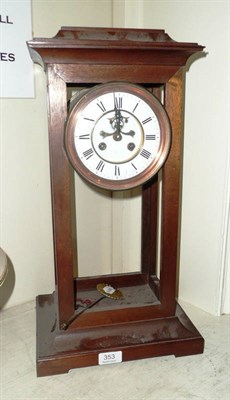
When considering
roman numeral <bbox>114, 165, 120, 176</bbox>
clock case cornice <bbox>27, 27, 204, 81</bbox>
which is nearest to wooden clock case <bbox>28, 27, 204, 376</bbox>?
clock case cornice <bbox>27, 27, 204, 81</bbox>

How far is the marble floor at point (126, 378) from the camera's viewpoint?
0.99 meters

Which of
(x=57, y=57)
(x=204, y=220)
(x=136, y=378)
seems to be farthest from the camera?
(x=204, y=220)

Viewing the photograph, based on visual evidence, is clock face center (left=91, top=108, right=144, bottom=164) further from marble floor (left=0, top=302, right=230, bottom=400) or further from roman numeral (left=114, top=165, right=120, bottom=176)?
marble floor (left=0, top=302, right=230, bottom=400)

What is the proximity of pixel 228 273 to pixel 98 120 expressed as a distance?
0.70 meters

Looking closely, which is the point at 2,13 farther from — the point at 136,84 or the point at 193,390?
the point at 193,390

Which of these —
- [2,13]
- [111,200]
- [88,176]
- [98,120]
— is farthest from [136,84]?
[111,200]

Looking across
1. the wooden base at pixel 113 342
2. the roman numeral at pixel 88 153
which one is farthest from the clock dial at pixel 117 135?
the wooden base at pixel 113 342

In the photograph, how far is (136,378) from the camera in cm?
105

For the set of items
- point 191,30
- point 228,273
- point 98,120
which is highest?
point 191,30

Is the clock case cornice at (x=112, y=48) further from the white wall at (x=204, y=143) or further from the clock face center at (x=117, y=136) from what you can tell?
the white wall at (x=204, y=143)

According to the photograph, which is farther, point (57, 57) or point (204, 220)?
point (204, 220)

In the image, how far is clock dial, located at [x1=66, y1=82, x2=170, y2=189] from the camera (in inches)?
38.5

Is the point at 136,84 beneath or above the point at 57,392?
above

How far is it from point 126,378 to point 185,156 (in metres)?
0.71
